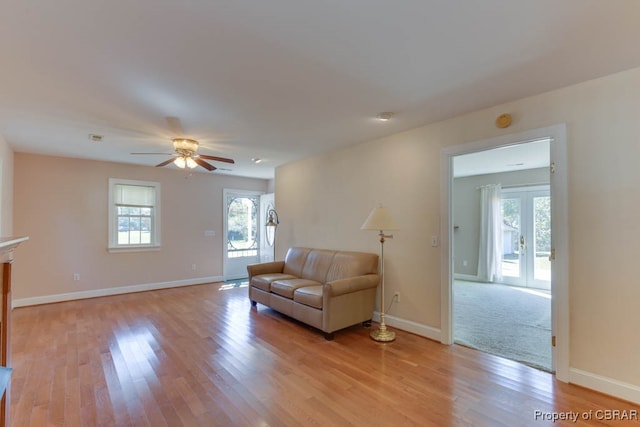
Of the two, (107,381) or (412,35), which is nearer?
(412,35)

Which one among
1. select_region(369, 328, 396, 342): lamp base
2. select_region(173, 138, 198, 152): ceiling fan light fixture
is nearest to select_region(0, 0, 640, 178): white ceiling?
select_region(173, 138, 198, 152): ceiling fan light fixture

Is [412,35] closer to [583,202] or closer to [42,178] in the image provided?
[583,202]

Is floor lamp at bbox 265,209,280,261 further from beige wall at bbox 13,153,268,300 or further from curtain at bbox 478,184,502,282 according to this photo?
curtain at bbox 478,184,502,282

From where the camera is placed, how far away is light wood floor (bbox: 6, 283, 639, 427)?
2.03 metres

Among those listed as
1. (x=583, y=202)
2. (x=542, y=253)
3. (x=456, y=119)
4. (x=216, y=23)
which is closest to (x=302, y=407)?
(x=216, y=23)

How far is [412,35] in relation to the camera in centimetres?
181

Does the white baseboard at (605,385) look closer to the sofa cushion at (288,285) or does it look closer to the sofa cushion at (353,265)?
the sofa cushion at (353,265)

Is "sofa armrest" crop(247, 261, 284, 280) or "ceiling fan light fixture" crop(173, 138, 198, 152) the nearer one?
"ceiling fan light fixture" crop(173, 138, 198, 152)

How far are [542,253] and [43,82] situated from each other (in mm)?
7817

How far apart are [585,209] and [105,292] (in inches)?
271

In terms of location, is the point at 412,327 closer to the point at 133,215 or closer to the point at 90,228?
the point at 133,215

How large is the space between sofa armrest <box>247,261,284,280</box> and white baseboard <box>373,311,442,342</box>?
6.03 ft

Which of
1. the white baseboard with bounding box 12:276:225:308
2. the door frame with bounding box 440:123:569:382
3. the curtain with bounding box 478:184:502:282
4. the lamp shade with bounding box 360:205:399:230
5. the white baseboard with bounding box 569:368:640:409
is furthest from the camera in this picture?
the curtain with bounding box 478:184:502:282

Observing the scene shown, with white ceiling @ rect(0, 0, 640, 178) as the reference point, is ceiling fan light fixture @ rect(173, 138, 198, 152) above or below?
below
